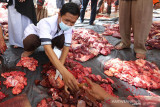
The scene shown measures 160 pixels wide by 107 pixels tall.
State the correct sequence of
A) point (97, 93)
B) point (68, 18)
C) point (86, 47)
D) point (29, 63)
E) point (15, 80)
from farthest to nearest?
1. point (86, 47)
2. point (29, 63)
3. point (15, 80)
4. point (68, 18)
5. point (97, 93)

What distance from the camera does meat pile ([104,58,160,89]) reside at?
2.30 meters

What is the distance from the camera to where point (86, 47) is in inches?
132

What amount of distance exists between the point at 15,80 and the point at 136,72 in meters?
2.22

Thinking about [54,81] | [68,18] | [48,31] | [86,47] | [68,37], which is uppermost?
[68,18]

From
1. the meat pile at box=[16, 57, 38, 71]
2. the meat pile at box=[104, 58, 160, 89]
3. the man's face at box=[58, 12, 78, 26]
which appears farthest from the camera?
the meat pile at box=[16, 57, 38, 71]

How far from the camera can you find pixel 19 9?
9.33 feet

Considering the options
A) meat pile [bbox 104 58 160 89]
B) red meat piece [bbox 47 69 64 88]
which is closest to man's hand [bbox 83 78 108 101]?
red meat piece [bbox 47 69 64 88]

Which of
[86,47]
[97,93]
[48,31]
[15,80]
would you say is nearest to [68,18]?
[48,31]

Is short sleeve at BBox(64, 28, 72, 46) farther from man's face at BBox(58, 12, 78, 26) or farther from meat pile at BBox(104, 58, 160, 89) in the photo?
meat pile at BBox(104, 58, 160, 89)

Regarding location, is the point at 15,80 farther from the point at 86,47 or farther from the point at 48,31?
the point at 86,47

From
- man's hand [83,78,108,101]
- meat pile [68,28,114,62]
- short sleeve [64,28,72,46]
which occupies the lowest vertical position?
man's hand [83,78,108,101]

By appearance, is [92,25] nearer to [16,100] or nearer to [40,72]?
[40,72]

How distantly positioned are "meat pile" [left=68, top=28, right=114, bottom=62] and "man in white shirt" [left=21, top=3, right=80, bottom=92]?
586 millimetres

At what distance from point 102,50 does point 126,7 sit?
120cm
